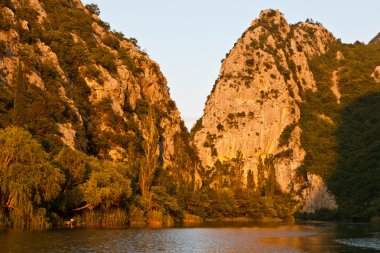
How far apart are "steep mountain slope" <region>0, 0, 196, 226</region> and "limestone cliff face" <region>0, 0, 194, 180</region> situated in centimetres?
22

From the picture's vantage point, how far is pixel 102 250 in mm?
40781

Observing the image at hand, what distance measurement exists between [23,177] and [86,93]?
66.8m

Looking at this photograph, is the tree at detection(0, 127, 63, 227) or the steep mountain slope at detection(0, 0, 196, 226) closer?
the tree at detection(0, 127, 63, 227)

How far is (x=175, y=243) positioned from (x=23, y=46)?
228 feet

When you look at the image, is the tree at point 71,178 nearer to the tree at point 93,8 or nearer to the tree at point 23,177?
the tree at point 23,177

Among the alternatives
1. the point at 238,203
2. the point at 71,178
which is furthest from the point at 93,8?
the point at 71,178

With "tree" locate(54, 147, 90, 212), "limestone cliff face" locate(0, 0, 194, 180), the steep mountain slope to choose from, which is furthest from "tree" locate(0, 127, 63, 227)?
"limestone cliff face" locate(0, 0, 194, 180)

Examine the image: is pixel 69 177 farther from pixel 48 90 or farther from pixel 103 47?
pixel 103 47

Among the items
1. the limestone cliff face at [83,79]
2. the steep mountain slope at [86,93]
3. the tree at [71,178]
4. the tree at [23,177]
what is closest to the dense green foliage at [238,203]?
the steep mountain slope at [86,93]

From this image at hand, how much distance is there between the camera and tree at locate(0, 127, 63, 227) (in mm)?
55750

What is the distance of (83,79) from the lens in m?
122

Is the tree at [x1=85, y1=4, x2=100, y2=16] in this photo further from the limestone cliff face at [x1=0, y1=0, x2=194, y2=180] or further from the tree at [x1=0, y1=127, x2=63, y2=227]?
the tree at [x1=0, y1=127, x2=63, y2=227]

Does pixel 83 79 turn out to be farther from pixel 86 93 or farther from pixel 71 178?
pixel 71 178

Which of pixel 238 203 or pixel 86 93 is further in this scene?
pixel 238 203
